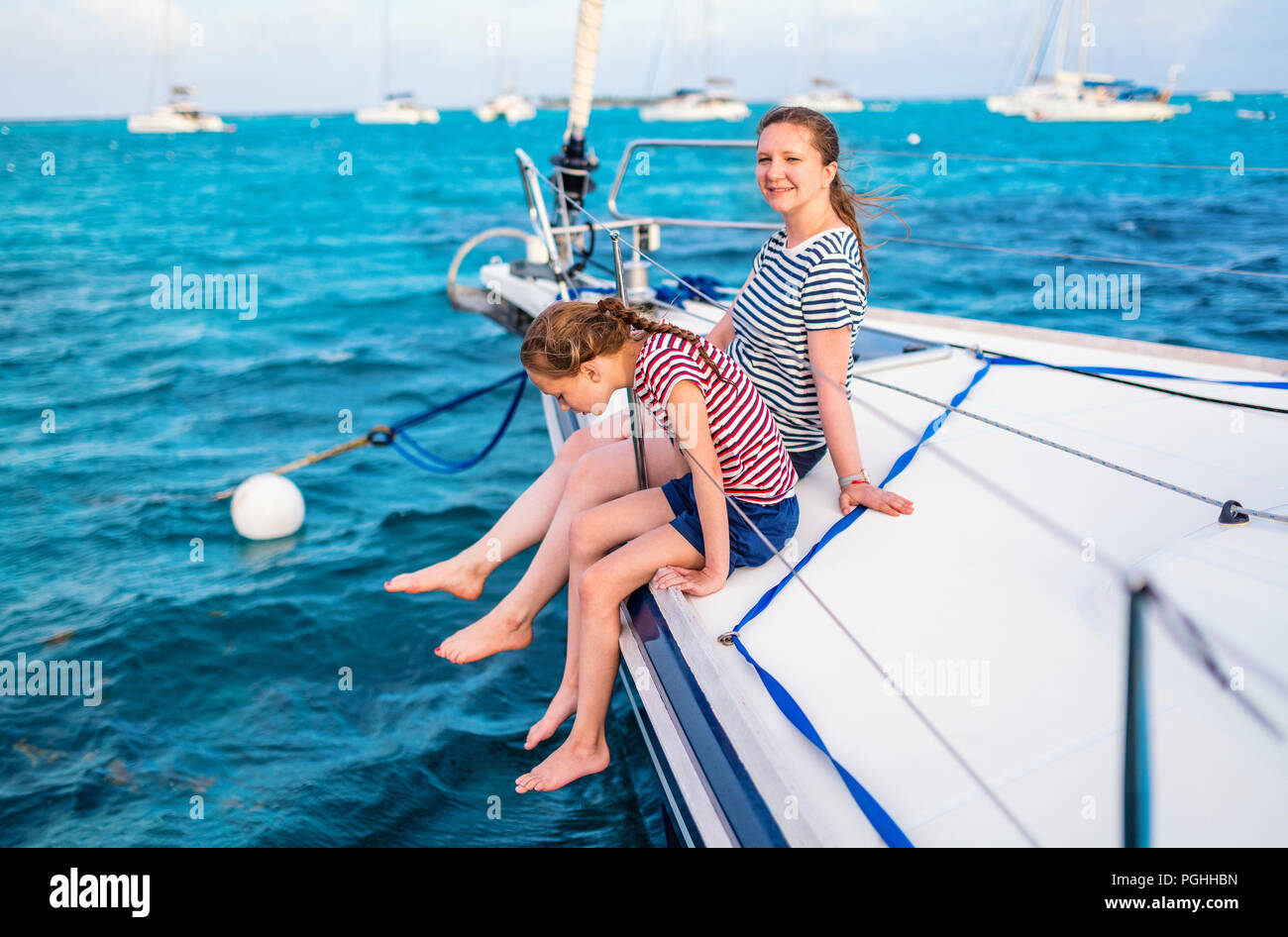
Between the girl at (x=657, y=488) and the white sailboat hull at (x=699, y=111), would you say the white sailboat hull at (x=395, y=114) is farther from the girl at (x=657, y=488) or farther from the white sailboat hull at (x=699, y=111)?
the girl at (x=657, y=488)

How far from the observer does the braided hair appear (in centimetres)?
209

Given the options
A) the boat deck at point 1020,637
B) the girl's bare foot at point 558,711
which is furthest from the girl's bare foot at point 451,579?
the boat deck at point 1020,637

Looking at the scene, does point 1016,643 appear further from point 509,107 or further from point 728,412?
point 509,107

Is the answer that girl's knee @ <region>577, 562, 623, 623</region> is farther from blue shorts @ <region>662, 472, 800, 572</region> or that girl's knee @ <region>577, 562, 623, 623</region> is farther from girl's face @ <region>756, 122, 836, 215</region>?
girl's face @ <region>756, 122, 836, 215</region>

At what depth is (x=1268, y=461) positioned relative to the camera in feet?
8.06

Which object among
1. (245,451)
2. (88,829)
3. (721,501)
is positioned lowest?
(88,829)

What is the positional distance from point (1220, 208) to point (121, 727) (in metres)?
15.0

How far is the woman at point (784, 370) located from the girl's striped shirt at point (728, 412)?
0.52ft

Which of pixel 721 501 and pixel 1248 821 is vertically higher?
pixel 721 501

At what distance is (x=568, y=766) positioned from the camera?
7.24 ft

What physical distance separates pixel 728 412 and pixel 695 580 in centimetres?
41

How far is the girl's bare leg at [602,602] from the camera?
7.08 ft
